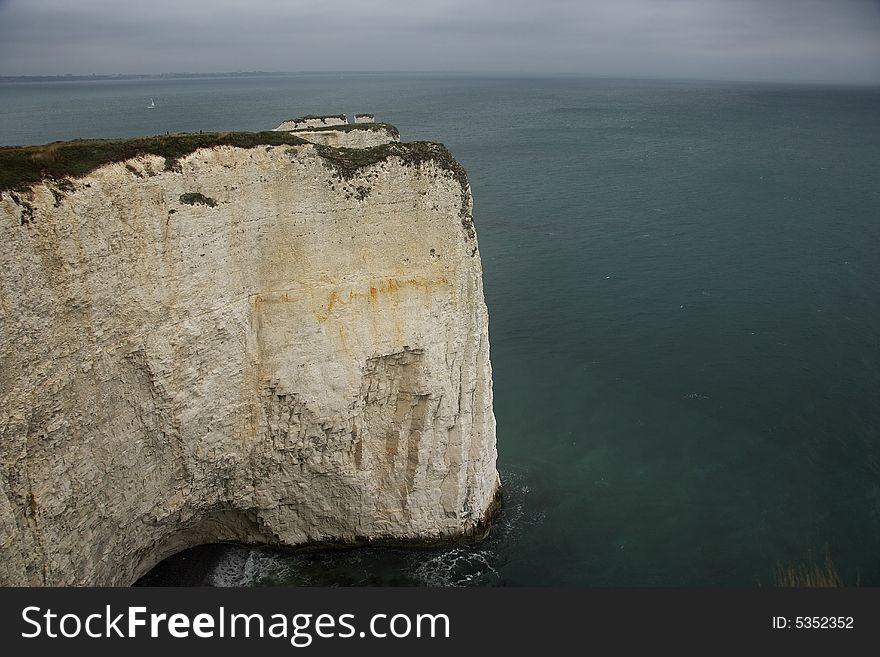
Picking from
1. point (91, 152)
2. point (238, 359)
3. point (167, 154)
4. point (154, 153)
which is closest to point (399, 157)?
point (167, 154)

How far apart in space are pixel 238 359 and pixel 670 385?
1938 cm

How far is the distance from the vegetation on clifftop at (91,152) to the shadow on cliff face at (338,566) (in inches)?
447

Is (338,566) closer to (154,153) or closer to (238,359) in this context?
(238,359)

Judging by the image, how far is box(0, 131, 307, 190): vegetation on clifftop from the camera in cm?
1362

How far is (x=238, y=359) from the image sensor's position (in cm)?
1772

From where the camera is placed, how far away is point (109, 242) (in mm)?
14828

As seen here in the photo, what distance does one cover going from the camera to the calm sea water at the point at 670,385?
20.9m

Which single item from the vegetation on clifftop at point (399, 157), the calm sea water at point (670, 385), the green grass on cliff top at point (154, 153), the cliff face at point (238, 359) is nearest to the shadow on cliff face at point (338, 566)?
the calm sea water at point (670, 385)

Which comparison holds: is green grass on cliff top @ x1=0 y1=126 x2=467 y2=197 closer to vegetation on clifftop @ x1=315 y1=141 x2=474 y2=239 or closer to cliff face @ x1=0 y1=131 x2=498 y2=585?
vegetation on clifftop @ x1=315 y1=141 x2=474 y2=239

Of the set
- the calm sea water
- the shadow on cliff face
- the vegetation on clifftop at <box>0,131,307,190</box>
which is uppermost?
the vegetation on clifftop at <box>0,131,307,190</box>

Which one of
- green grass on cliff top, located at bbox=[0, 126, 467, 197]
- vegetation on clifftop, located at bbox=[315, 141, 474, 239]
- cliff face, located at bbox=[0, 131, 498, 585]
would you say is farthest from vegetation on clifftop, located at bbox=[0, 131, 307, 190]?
vegetation on clifftop, located at bbox=[315, 141, 474, 239]

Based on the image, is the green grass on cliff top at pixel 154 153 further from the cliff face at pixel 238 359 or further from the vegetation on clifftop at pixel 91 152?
the cliff face at pixel 238 359

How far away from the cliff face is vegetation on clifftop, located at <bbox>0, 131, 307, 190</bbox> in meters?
0.24

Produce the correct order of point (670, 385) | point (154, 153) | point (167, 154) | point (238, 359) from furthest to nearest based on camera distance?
point (670, 385) → point (238, 359) → point (167, 154) → point (154, 153)
